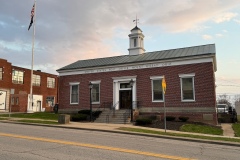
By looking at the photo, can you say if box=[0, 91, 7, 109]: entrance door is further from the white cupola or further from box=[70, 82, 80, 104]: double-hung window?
the white cupola

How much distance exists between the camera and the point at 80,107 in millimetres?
Answer: 30250

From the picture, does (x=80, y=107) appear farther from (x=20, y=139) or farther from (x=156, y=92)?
(x=20, y=139)

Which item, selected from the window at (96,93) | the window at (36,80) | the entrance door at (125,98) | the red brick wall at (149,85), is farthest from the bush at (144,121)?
the window at (36,80)

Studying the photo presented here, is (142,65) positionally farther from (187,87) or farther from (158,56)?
(187,87)

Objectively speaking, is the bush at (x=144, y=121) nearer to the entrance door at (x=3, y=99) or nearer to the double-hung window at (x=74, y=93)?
the double-hung window at (x=74, y=93)

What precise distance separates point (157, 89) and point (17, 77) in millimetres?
32084

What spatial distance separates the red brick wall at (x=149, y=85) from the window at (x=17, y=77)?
1962cm

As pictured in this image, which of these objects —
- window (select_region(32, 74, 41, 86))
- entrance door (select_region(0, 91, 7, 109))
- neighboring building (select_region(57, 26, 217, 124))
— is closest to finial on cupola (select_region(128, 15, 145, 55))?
neighboring building (select_region(57, 26, 217, 124))

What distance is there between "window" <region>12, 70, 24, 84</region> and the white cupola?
1026 inches

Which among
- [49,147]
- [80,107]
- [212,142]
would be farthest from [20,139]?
[80,107]

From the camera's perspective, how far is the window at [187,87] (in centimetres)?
2461

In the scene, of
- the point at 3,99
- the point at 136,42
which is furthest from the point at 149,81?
the point at 3,99

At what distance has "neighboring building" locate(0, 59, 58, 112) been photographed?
148 ft

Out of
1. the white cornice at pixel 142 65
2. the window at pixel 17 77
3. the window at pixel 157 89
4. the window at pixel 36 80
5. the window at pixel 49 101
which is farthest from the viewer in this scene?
the window at pixel 49 101
